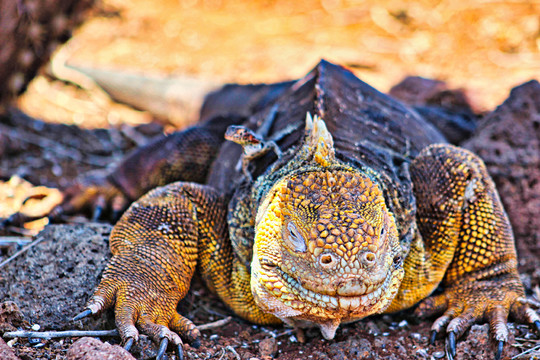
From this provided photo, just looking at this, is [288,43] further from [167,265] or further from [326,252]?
[326,252]

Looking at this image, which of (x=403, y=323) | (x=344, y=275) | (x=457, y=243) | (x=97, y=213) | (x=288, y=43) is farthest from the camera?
(x=288, y=43)

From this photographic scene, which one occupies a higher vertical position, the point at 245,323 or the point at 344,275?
the point at 344,275

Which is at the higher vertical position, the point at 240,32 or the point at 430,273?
the point at 240,32

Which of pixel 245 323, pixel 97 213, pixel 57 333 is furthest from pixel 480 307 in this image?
pixel 97 213

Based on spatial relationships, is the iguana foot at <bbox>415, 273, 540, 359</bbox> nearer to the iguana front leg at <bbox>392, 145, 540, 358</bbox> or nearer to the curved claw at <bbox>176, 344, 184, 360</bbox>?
the iguana front leg at <bbox>392, 145, 540, 358</bbox>

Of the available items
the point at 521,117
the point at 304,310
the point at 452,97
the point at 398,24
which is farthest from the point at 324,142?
the point at 398,24

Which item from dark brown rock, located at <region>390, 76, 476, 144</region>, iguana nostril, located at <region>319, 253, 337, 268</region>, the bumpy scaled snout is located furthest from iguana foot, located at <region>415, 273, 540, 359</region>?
dark brown rock, located at <region>390, 76, 476, 144</region>

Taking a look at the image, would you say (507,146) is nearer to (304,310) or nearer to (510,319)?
(510,319)
